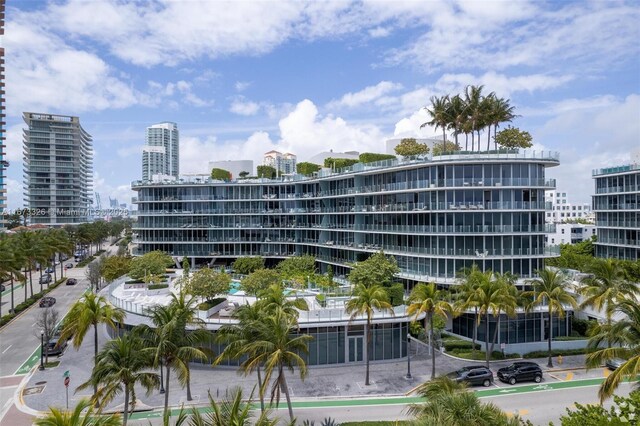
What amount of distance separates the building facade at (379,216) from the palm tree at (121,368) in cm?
3615

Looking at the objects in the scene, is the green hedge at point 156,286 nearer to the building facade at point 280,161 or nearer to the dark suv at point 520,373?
the dark suv at point 520,373

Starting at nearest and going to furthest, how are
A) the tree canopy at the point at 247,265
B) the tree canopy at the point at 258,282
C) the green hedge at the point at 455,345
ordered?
the green hedge at the point at 455,345, the tree canopy at the point at 258,282, the tree canopy at the point at 247,265

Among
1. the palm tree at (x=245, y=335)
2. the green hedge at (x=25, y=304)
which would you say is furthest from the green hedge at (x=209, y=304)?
the green hedge at (x=25, y=304)

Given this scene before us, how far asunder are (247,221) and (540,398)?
62.5m

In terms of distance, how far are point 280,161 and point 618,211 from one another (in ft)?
216

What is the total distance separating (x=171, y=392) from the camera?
108 feet

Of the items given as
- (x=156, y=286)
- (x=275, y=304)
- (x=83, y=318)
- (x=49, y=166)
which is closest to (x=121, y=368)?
(x=83, y=318)

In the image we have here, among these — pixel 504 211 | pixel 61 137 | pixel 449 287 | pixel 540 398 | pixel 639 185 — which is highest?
pixel 61 137

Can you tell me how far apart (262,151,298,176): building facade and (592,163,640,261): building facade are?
194ft

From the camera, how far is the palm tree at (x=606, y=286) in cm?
3869

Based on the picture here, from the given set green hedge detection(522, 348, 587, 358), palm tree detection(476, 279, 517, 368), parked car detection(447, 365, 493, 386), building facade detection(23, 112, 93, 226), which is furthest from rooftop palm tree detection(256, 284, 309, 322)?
building facade detection(23, 112, 93, 226)

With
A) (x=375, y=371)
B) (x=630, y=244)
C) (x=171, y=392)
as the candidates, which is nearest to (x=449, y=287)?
(x=375, y=371)

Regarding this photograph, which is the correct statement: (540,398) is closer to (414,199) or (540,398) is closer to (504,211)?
(504,211)

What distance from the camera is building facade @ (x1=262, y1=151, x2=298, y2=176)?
3760 inches
